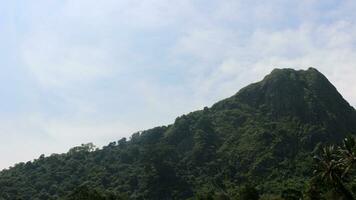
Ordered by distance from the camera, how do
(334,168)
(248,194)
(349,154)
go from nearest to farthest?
(349,154) → (334,168) → (248,194)

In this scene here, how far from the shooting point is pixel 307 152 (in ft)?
628

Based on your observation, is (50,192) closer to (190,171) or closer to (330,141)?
(190,171)

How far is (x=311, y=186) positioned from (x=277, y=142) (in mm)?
84930

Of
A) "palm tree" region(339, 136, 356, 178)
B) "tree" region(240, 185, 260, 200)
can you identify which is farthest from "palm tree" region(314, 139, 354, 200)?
"tree" region(240, 185, 260, 200)

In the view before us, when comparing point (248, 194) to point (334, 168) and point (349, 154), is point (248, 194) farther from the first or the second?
point (349, 154)

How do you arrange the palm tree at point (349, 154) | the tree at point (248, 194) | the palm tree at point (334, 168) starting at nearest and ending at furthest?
the palm tree at point (349, 154) < the palm tree at point (334, 168) < the tree at point (248, 194)

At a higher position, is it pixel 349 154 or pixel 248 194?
pixel 248 194

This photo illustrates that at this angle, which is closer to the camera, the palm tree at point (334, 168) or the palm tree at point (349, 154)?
the palm tree at point (349, 154)

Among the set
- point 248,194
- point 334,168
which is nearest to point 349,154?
point 334,168

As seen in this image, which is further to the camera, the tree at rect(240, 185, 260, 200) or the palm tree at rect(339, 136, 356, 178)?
the tree at rect(240, 185, 260, 200)

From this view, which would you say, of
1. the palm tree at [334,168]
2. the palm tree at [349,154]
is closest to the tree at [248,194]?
the palm tree at [334,168]

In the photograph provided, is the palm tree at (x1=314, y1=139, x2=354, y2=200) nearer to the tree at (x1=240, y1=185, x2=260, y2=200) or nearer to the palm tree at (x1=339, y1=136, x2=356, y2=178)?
the palm tree at (x1=339, y1=136, x2=356, y2=178)

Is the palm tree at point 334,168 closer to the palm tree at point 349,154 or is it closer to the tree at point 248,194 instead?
the palm tree at point 349,154

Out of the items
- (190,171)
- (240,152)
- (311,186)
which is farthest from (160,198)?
(311,186)
